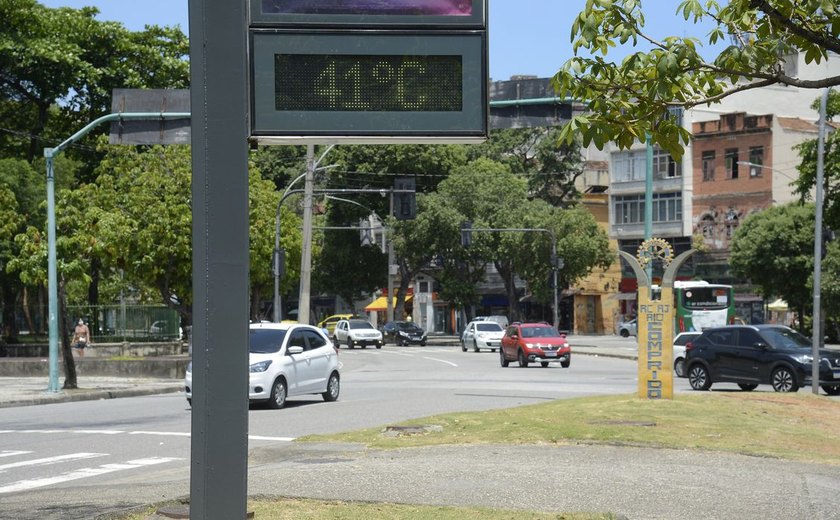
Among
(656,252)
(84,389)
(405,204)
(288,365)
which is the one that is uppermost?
(405,204)

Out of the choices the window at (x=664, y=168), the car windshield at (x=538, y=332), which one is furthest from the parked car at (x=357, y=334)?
the car windshield at (x=538, y=332)

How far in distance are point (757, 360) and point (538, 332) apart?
1680 cm

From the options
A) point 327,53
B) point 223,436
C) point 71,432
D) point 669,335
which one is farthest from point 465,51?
point 669,335

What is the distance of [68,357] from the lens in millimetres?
30984

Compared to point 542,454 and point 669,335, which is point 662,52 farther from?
point 669,335

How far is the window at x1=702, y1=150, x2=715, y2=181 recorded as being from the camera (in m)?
77.7

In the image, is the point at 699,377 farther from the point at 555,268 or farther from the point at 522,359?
the point at 555,268

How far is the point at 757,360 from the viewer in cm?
2866

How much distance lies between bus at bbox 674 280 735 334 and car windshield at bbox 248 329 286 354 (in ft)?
122

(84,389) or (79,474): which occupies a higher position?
(79,474)

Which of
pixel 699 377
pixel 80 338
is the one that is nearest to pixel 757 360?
pixel 699 377

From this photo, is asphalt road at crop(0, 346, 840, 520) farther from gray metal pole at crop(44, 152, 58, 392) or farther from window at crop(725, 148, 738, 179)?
window at crop(725, 148, 738, 179)

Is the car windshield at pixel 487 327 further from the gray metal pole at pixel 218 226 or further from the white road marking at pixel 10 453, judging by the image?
the gray metal pole at pixel 218 226

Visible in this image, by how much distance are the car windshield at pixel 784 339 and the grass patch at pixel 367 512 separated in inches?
810
